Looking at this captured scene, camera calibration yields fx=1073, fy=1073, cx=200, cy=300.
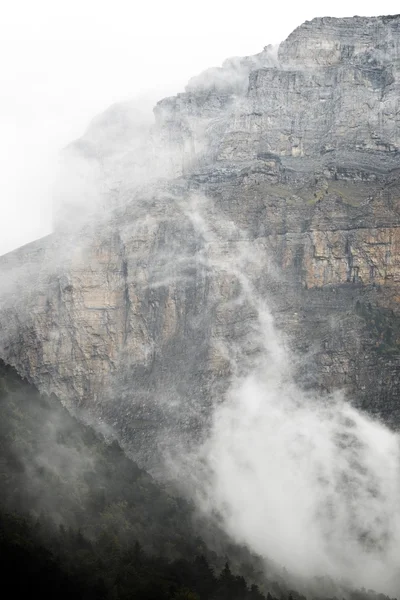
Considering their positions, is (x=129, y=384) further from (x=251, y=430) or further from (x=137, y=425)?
(x=251, y=430)

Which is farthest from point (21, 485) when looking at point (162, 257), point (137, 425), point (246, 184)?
point (246, 184)

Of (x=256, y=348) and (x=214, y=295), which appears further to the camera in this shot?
(x=214, y=295)

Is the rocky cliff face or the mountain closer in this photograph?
the mountain

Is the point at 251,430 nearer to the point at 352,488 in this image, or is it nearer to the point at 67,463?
the point at 352,488

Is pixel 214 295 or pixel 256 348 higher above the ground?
pixel 214 295

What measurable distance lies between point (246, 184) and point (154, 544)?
79347mm

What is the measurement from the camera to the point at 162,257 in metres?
194

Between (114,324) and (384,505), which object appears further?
(114,324)

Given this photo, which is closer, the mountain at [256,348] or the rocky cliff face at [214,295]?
the mountain at [256,348]

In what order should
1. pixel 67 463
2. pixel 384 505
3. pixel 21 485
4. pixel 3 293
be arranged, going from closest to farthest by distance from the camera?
pixel 21 485
pixel 67 463
pixel 384 505
pixel 3 293

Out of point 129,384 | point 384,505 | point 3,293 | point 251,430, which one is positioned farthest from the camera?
point 3,293

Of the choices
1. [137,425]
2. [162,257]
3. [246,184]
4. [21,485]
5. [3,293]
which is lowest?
[21,485]

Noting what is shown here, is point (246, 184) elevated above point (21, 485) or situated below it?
above

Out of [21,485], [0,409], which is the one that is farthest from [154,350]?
[21,485]
